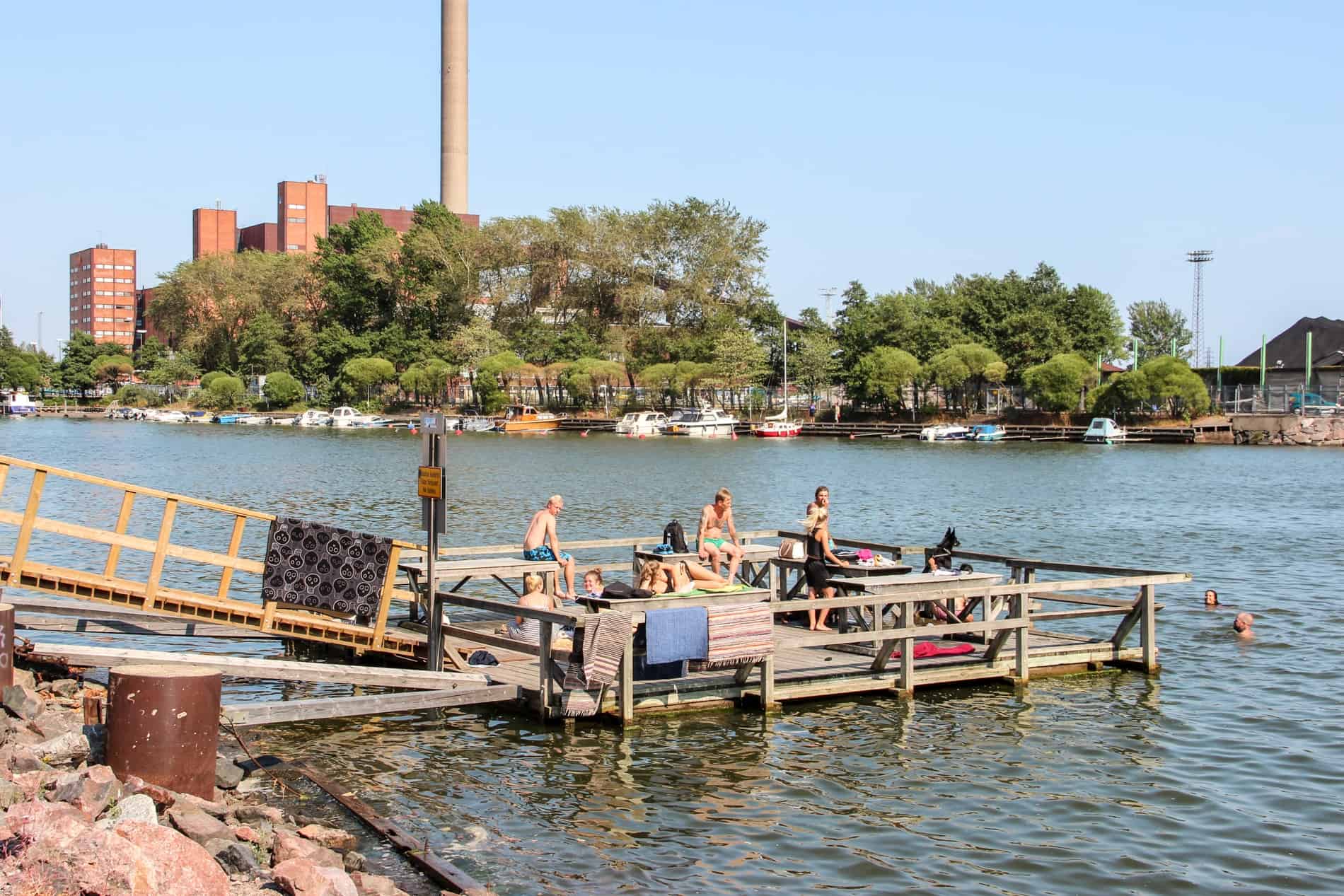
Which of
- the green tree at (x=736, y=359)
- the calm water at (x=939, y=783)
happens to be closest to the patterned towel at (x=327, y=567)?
the calm water at (x=939, y=783)

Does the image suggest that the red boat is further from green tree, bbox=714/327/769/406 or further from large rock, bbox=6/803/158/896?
A: large rock, bbox=6/803/158/896

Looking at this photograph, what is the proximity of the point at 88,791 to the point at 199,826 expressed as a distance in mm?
859

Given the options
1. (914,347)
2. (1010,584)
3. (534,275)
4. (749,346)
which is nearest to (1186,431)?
(914,347)

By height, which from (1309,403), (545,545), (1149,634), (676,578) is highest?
(1309,403)

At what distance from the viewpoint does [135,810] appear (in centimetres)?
905

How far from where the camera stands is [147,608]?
15.5 metres

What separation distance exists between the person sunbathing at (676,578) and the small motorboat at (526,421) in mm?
106242

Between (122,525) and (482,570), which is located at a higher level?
(122,525)

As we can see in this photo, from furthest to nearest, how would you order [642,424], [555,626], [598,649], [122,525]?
[642,424] < [555,626] < [122,525] < [598,649]

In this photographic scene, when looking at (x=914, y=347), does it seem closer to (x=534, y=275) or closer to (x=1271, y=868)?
(x=534, y=275)

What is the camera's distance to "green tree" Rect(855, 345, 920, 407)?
117m

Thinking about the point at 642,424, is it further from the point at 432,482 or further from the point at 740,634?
the point at 740,634

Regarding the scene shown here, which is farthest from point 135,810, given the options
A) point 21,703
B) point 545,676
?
point 545,676

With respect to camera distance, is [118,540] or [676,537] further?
[676,537]
